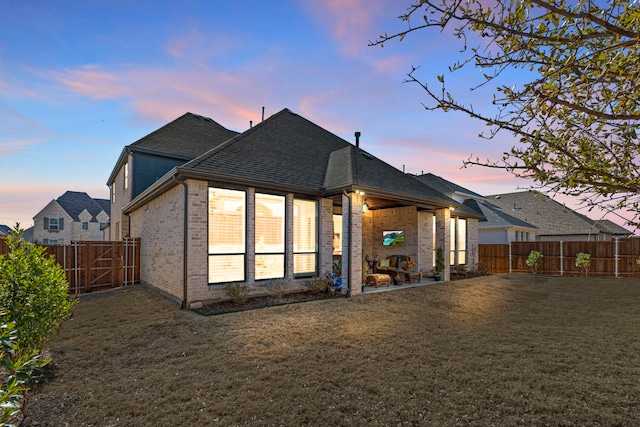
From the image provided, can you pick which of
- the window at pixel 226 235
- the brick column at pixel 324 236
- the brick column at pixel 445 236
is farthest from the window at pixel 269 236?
the brick column at pixel 445 236

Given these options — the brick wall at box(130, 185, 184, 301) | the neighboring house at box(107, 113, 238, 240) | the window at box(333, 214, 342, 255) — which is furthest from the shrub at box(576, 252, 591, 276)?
the neighboring house at box(107, 113, 238, 240)

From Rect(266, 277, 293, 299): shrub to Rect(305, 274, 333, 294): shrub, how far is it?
75cm

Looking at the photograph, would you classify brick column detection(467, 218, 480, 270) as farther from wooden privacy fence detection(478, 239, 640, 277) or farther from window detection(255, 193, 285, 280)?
window detection(255, 193, 285, 280)

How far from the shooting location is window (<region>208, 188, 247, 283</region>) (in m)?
8.64

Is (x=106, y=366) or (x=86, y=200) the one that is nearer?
(x=106, y=366)

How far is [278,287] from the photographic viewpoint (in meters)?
9.24

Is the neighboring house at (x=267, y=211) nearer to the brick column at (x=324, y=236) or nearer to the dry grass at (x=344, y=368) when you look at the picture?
the brick column at (x=324, y=236)

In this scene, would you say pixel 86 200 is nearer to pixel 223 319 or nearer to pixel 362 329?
pixel 223 319

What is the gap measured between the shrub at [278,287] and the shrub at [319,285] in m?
0.75

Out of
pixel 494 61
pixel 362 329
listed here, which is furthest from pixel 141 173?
pixel 494 61

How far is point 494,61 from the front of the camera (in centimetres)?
245

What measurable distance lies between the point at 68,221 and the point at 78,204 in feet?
9.42

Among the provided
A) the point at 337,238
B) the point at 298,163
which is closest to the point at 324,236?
the point at 298,163

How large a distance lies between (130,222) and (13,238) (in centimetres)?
1345
